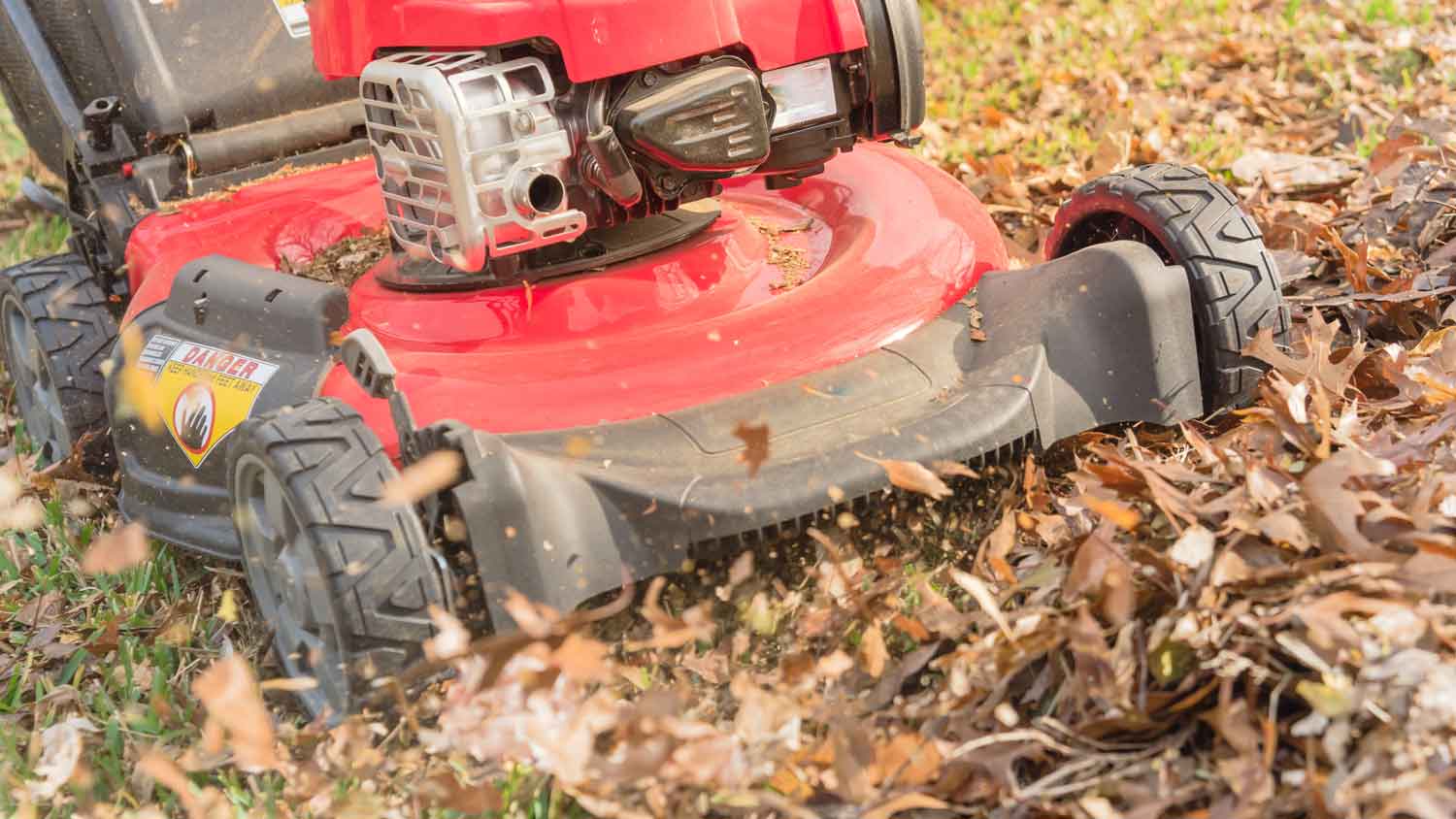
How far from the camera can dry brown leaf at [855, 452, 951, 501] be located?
6.70 ft

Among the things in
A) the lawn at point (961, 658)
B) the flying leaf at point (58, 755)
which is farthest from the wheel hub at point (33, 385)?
the flying leaf at point (58, 755)

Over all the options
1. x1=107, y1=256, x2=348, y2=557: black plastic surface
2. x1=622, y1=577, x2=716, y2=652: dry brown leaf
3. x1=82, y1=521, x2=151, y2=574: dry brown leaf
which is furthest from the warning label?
x1=622, y1=577, x2=716, y2=652: dry brown leaf

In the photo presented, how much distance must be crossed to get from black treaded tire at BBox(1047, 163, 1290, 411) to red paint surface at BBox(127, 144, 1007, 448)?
1.05ft

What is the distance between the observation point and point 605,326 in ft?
7.95

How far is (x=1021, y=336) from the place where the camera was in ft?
7.61

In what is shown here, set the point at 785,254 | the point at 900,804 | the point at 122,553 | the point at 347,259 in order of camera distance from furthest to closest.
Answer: the point at 347,259, the point at 785,254, the point at 122,553, the point at 900,804

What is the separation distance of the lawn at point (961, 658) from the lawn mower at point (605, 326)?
0.36 ft

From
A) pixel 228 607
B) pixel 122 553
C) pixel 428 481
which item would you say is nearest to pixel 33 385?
pixel 122 553

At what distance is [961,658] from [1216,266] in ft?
2.71

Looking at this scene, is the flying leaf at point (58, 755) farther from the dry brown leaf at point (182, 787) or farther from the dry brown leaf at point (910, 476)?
the dry brown leaf at point (910, 476)

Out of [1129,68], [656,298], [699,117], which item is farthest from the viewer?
[1129,68]

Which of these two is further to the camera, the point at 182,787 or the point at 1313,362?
the point at 1313,362

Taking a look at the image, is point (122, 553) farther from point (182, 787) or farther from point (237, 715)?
point (182, 787)

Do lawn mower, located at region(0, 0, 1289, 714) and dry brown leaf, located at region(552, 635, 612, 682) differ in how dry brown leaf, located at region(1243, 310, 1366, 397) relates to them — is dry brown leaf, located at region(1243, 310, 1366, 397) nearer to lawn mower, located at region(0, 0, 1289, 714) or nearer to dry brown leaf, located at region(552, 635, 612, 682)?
lawn mower, located at region(0, 0, 1289, 714)
